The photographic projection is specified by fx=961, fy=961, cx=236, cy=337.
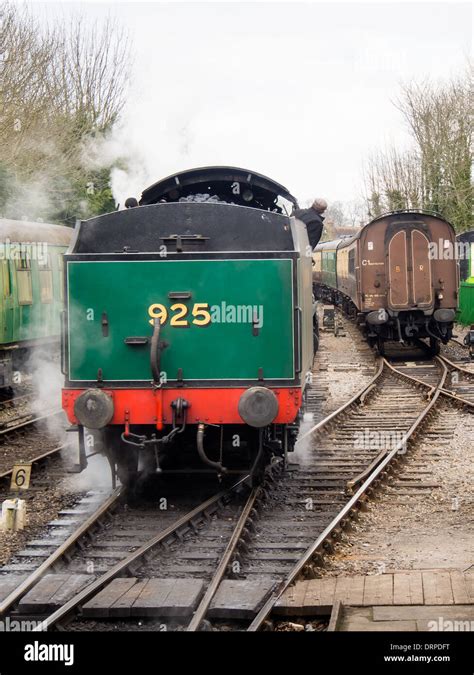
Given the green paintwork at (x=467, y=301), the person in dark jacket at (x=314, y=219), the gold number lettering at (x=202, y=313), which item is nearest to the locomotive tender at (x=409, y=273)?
the green paintwork at (x=467, y=301)

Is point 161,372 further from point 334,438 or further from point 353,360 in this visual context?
point 353,360

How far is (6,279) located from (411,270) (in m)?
9.05

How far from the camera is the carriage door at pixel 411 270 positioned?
20.5 m

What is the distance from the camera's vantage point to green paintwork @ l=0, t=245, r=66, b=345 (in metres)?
15.4

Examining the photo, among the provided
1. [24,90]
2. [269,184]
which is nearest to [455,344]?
[24,90]

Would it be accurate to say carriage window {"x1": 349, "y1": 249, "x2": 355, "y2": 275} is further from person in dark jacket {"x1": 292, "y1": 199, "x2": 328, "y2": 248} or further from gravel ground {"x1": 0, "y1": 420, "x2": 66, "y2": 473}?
person in dark jacket {"x1": 292, "y1": 199, "x2": 328, "y2": 248}

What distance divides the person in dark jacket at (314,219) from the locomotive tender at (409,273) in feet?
34.5

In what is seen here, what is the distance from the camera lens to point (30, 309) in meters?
16.6

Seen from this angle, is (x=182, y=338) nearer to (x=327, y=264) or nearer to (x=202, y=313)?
(x=202, y=313)

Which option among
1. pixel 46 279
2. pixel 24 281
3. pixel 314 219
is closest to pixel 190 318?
pixel 314 219

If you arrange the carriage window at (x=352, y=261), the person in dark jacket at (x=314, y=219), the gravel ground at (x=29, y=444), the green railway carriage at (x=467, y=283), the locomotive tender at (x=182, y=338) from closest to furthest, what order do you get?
the locomotive tender at (x=182, y=338), the person in dark jacket at (x=314, y=219), the gravel ground at (x=29, y=444), the carriage window at (x=352, y=261), the green railway carriage at (x=467, y=283)

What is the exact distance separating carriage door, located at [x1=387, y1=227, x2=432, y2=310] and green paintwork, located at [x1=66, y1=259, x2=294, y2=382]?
1308 centimetres

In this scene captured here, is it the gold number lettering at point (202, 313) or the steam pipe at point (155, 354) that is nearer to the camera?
the steam pipe at point (155, 354)

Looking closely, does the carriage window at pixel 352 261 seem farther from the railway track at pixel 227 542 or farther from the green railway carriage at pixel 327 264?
the railway track at pixel 227 542
